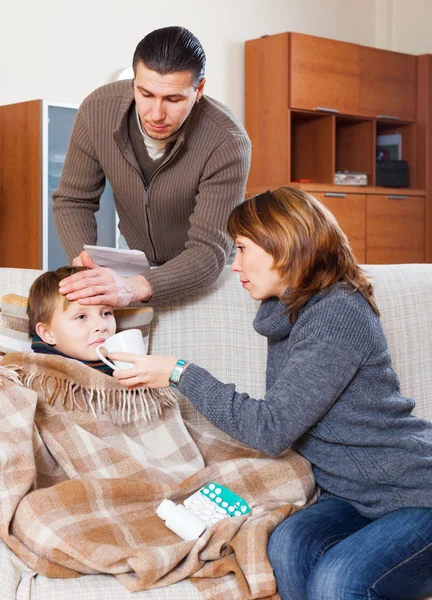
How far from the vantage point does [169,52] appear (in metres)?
1.93

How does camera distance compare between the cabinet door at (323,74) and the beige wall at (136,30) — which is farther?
the cabinet door at (323,74)

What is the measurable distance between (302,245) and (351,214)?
146 inches

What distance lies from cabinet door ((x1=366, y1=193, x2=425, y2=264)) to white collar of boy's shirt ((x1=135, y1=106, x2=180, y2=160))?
11.0 ft

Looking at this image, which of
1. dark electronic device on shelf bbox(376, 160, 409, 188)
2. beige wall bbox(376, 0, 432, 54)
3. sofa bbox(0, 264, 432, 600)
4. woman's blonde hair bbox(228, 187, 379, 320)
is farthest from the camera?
beige wall bbox(376, 0, 432, 54)

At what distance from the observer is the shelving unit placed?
5.13m

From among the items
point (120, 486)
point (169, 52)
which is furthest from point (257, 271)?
point (169, 52)

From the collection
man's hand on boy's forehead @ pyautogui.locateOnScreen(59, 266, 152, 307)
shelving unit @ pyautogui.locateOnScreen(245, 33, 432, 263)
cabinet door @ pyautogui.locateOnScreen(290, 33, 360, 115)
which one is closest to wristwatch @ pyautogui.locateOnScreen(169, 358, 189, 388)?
man's hand on boy's forehead @ pyautogui.locateOnScreen(59, 266, 152, 307)

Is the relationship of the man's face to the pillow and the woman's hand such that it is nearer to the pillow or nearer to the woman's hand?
the pillow

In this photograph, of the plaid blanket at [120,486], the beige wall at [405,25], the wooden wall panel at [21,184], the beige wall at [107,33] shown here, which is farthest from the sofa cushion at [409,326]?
the beige wall at [405,25]

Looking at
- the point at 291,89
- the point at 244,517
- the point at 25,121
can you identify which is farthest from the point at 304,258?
the point at 291,89

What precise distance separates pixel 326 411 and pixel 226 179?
0.77 m

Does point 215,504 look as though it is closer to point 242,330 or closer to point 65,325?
point 65,325

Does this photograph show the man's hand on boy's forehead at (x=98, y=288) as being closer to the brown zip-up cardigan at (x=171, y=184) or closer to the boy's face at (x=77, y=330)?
the boy's face at (x=77, y=330)

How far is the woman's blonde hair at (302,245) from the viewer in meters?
1.64
